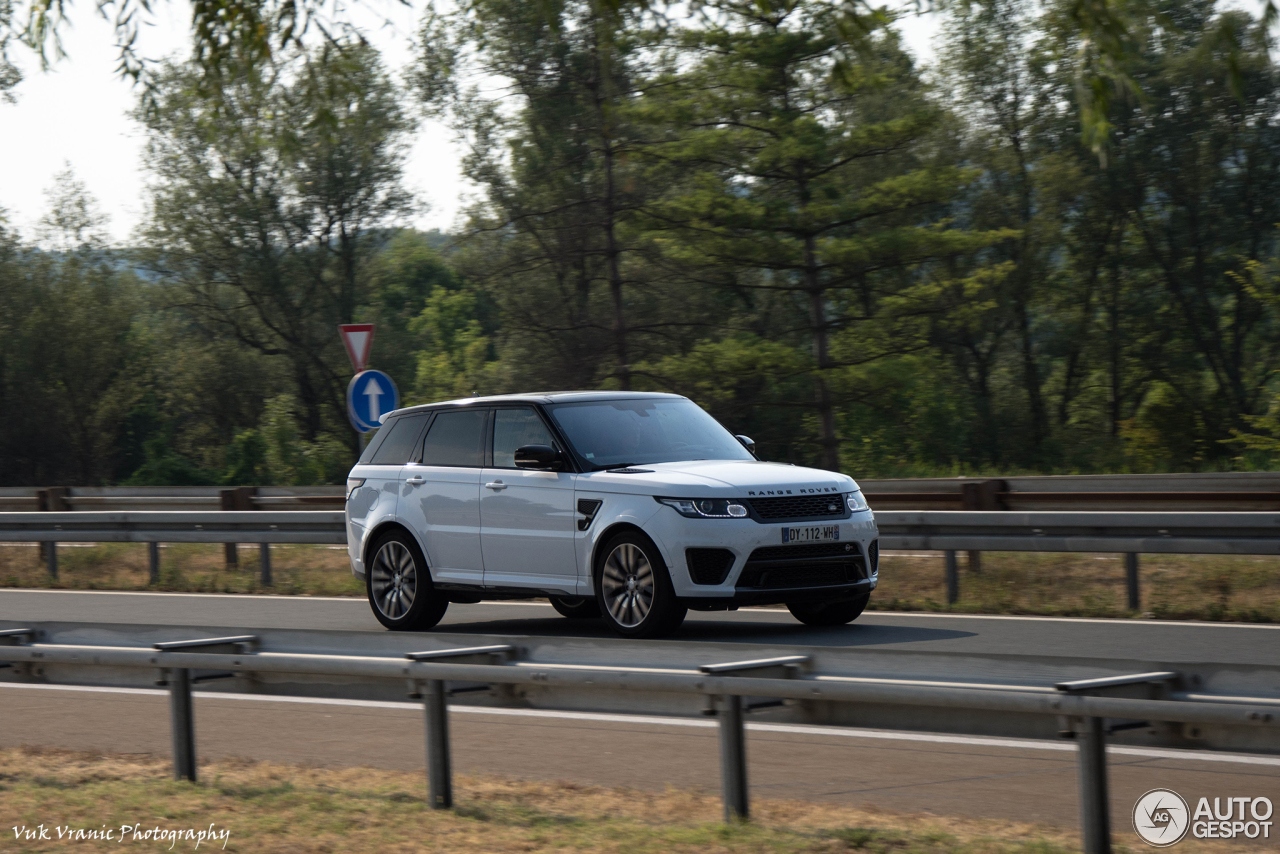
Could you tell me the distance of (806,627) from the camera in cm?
1159

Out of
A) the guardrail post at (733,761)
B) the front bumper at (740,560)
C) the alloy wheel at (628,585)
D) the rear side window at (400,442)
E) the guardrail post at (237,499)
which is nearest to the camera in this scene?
the guardrail post at (733,761)

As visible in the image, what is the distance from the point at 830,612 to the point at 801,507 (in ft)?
4.02

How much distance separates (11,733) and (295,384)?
4168 cm

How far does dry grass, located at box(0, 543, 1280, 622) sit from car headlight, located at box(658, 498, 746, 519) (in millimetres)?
3002

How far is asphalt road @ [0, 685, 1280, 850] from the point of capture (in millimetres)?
6258

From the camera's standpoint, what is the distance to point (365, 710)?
9.09 m

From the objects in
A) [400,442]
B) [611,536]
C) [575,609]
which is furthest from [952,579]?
[400,442]

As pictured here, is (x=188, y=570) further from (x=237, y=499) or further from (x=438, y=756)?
(x=438, y=756)

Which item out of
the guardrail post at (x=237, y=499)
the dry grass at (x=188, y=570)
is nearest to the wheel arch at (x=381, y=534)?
the dry grass at (x=188, y=570)

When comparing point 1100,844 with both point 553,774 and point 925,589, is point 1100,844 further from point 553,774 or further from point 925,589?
point 925,589

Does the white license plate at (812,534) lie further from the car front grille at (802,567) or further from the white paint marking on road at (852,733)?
the white paint marking on road at (852,733)

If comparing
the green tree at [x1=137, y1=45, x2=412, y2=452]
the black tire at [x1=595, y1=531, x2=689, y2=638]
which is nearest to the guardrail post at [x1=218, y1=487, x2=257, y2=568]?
the black tire at [x1=595, y1=531, x2=689, y2=638]

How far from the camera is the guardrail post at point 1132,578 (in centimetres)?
1223

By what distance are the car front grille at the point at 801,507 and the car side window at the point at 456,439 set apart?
247 centimetres
